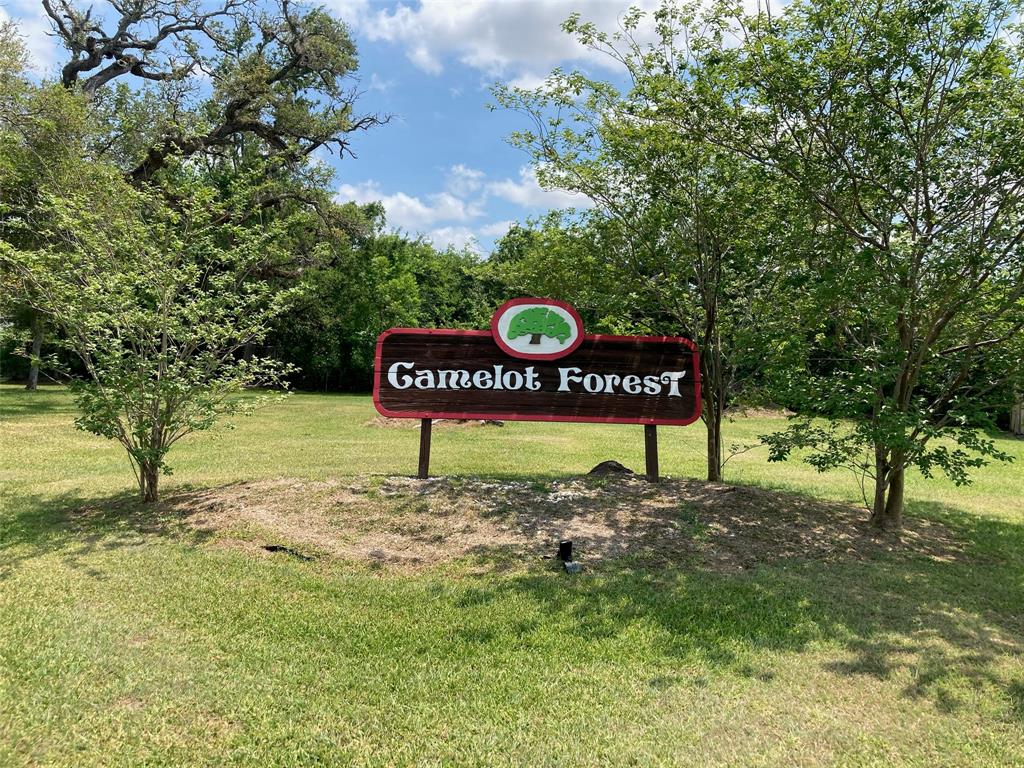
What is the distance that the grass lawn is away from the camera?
8.30ft

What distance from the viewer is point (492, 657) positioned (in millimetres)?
3229

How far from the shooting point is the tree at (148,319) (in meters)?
5.68

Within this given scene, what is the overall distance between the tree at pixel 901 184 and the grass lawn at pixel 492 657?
1.33 metres

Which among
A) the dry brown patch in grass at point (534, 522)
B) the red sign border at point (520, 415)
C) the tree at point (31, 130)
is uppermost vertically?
the tree at point (31, 130)

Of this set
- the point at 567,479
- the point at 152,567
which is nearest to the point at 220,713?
the point at 152,567

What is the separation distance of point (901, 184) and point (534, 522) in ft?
13.7

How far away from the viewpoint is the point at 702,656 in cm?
328

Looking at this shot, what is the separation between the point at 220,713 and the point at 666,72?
6.40 meters

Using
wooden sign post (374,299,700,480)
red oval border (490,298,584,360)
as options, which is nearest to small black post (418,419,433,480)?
wooden sign post (374,299,700,480)

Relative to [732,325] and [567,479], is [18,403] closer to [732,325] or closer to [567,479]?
[567,479]

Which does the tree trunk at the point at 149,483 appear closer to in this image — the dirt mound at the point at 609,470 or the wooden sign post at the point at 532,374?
the wooden sign post at the point at 532,374

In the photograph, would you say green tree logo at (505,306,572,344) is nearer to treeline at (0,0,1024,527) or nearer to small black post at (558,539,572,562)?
treeline at (0,0,1024,527)

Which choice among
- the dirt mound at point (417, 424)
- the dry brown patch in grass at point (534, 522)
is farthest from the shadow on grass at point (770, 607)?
the dirt mound at point (417, 424)

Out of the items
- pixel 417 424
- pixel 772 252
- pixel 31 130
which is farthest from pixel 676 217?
pixel 31 130
